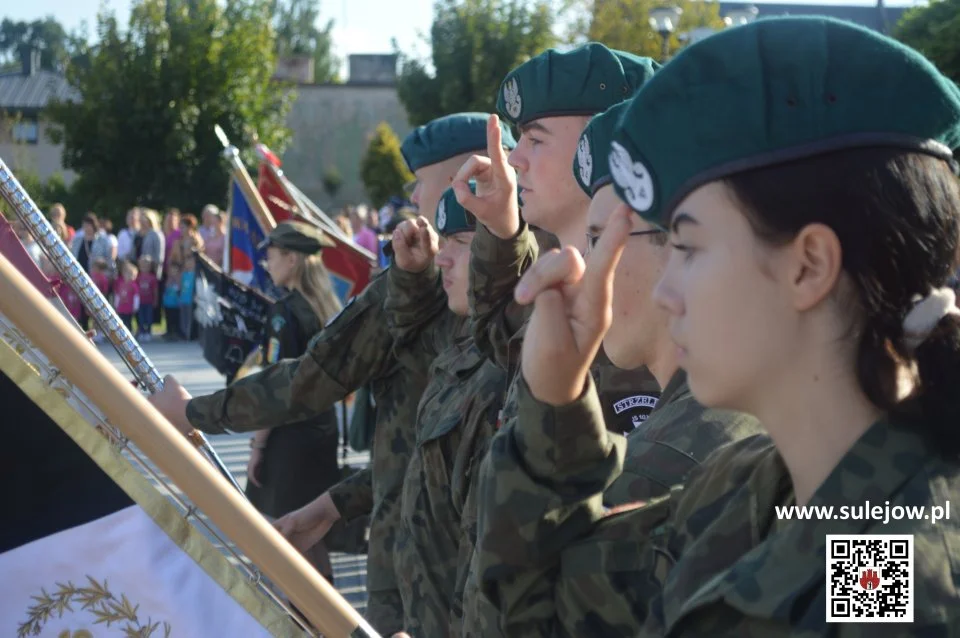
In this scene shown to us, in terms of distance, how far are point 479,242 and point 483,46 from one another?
1086 inches

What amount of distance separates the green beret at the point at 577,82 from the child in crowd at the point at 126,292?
16225mm

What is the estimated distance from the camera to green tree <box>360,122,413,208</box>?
35469 millimetres

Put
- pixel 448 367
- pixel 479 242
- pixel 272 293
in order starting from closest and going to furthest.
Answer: pixel 479 242 → pixel 448 367 → pixel 272 293

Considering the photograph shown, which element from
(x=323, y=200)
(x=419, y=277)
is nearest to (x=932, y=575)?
(x=419, y=277)

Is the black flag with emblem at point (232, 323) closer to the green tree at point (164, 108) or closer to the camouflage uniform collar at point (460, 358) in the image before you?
the camouflage uniform collar at point (460, 358)

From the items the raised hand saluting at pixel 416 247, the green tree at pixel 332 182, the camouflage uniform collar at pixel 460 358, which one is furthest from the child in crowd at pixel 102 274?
the green tree at pixel 332 182

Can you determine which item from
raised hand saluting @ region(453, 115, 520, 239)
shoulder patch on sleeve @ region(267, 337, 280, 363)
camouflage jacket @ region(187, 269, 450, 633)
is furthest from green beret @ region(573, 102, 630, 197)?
shoulder patch on sleeve @ region(267, 337, 280, 363)

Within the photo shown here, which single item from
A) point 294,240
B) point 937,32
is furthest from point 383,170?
point 294,240

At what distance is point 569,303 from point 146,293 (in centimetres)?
1818

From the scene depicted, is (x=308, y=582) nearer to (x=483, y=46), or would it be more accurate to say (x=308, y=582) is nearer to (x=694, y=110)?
(x=694, y=110)

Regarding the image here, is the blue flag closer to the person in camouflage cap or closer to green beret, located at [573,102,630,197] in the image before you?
green beret, located at [573,102,630,197]

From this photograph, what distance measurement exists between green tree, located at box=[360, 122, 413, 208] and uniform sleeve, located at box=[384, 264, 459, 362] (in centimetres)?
3092

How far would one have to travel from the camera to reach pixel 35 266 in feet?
10.2

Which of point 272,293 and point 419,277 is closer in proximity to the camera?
point 419,277
